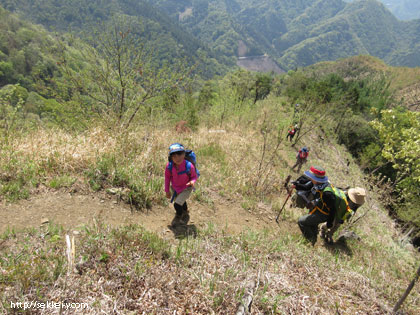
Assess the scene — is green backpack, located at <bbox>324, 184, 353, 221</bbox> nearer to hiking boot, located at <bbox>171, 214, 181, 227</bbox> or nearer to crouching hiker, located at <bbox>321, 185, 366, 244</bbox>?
crouching hiker, located at <bbox>321, 185, 366, 244</bbox>

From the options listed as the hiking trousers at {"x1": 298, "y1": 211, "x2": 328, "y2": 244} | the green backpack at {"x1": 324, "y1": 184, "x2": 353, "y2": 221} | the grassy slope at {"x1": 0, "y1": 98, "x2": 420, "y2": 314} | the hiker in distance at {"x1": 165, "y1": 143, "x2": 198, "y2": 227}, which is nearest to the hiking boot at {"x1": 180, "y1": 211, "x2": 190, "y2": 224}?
the hiker in distance at {"x1": 165, "y1": 143, "x2": 198, "y2": 227}

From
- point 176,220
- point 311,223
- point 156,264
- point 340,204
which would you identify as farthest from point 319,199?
point 156,264

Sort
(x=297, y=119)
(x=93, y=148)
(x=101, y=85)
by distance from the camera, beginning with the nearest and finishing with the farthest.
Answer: (x=93, y=148), (x=101, y=85), (x=297, y=119)

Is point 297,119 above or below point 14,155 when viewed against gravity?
above

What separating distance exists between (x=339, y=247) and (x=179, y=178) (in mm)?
3904

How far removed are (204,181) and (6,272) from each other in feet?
13.5

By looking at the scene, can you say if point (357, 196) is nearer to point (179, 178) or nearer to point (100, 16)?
point (179, 178)

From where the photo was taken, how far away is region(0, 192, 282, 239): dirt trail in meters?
3.08

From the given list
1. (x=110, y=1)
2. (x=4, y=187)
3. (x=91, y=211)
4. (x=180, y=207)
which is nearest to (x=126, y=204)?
(x=91, y=211)

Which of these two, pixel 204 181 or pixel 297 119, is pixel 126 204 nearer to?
pixel 204 181

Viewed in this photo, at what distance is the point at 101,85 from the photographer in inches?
345

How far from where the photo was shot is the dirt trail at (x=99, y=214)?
3076 mm

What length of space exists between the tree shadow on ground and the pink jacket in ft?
11.0

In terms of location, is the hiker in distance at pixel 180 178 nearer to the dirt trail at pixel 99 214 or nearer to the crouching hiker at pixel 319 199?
the dirt trail at pixel 99 214
